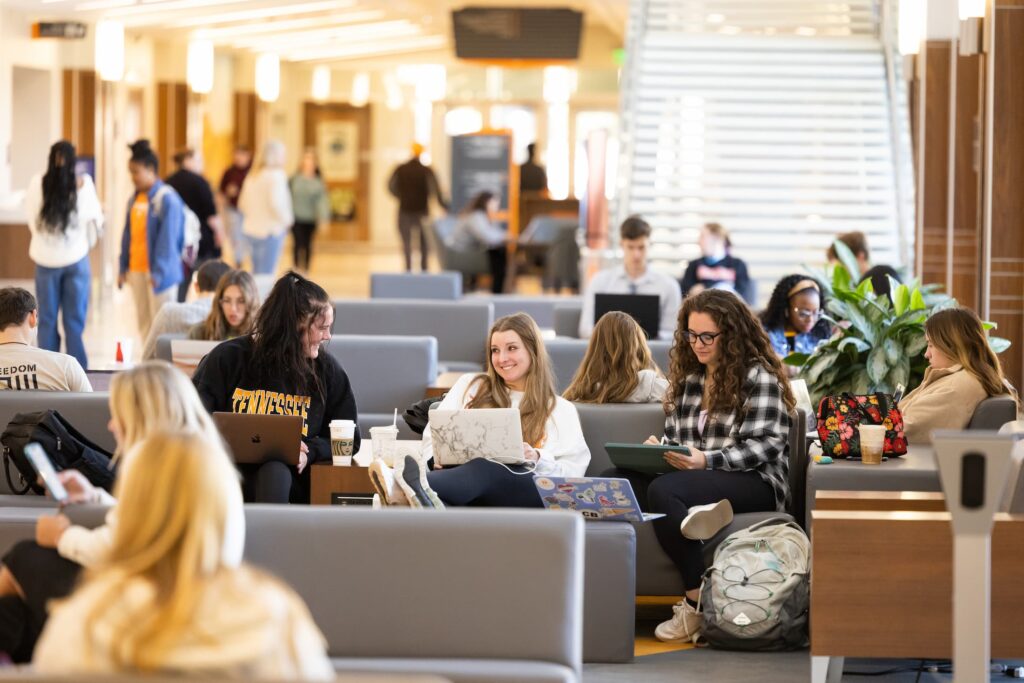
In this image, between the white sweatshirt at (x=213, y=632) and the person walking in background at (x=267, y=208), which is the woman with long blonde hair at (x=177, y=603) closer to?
the white sweatshirt at (x=213, y=632)

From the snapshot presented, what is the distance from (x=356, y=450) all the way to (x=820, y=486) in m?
1.68

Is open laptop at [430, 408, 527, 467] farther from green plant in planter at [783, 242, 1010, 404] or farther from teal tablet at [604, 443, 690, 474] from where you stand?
green plant in planter at [783, 242, 1010, 404]

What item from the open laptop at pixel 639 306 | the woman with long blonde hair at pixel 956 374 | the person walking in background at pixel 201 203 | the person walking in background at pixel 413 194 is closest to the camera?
the woman with long blonde hair at pixel 956 374

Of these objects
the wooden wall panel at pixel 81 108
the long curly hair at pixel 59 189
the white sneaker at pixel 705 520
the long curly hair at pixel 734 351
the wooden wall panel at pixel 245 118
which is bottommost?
the white sneaker at pixel 705 520

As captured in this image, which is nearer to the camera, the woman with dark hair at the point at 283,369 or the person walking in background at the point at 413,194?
the woman with dark hair at the point at 283,369

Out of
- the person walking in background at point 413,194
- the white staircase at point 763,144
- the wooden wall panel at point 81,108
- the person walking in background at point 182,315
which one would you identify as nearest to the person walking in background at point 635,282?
the person walking in background at point 182,315

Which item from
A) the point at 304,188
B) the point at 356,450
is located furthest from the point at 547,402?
the point at 304,188

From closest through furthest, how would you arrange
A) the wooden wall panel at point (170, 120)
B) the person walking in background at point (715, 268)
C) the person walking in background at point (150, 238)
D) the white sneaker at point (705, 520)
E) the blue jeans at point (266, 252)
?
the white sneaker at point (705, 520), the person walking in background at point (715, 268), the person walking in background at point (150, 238), the blue jeans at point (266, 252), the wooden wall panel at point (170, 120)

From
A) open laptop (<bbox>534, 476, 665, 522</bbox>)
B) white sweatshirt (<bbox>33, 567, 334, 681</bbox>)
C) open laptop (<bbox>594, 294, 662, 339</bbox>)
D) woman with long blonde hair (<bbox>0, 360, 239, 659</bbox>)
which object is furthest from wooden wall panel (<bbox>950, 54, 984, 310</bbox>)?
white sweatshirt (<bbox>33, 567, 334, 681</bbox>)

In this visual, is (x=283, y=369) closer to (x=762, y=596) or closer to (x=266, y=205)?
(x=762, y=596)

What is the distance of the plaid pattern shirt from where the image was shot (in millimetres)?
5902

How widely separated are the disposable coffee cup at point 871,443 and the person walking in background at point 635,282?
155 inches

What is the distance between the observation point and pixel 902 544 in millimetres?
4602

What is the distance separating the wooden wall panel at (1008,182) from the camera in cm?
861
